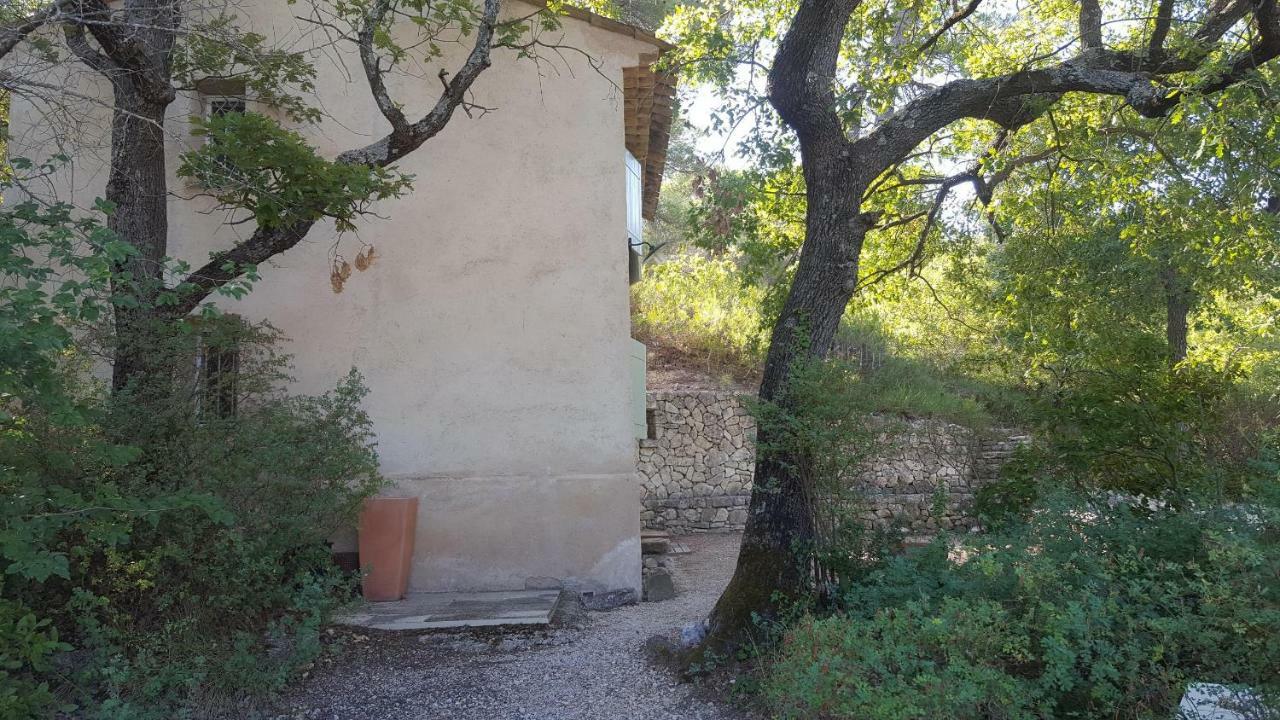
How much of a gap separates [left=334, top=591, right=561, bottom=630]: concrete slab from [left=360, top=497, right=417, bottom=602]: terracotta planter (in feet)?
0.49

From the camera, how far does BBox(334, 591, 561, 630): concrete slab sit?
7.37 meters

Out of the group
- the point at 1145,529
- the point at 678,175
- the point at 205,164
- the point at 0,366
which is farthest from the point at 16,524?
the point at 678,175

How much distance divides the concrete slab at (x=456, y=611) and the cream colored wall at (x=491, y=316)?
281 mm

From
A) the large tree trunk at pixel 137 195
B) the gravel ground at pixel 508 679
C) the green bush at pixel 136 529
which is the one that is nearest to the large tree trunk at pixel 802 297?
the gravel ground at pixel 508 679

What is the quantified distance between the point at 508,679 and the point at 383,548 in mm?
2381

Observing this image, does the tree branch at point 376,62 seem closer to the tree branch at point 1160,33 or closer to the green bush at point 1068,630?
the green bush at point 1068,630

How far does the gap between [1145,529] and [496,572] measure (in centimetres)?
568

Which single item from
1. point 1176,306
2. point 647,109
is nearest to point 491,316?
point 647,109

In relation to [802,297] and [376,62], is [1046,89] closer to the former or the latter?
[802,297]

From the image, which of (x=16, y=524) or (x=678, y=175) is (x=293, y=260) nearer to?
(x=16, y=524)

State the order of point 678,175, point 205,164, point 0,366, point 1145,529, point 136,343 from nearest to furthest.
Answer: point 0,366
point 1145,529
point 136,343
point 205,164
point 678,175

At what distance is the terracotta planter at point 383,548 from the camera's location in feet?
27.0

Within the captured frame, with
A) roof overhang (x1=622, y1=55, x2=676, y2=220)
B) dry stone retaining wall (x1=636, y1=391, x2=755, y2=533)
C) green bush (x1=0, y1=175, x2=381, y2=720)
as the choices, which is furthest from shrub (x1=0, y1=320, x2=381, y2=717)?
dry stone retaining wall (x1=636, y1=391, x2=755, y2=533)

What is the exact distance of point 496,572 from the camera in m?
8.66
